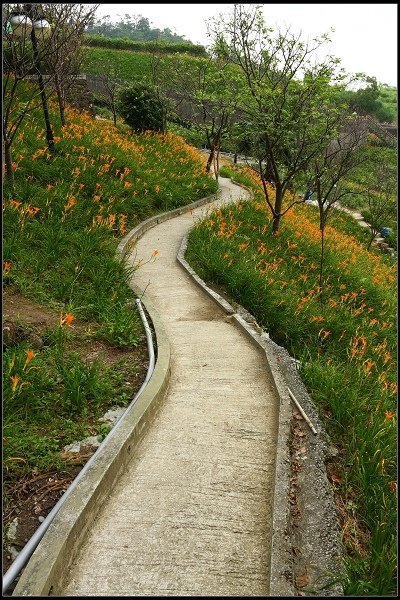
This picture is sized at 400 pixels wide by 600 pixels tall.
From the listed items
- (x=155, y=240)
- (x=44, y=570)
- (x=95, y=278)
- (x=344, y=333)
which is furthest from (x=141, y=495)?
(x=155, y=240)

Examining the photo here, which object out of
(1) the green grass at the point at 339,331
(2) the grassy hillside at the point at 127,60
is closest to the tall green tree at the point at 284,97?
(1) the green grass at the point at 339,331

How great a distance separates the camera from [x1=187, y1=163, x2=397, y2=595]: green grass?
3233 millimetres

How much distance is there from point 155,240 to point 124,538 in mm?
7364

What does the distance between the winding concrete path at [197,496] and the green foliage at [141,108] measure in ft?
45.1

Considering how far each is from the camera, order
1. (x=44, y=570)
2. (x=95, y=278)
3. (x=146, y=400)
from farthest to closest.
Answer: (x=95, y=278), (x=146, y=400), (x=44, y=570)

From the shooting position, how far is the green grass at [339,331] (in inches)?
127

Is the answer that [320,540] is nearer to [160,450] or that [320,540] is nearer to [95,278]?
[160,450]

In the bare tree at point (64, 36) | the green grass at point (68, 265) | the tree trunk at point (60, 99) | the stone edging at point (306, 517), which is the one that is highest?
the bare tree at point (64, 36)

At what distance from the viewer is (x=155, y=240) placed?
9.66m

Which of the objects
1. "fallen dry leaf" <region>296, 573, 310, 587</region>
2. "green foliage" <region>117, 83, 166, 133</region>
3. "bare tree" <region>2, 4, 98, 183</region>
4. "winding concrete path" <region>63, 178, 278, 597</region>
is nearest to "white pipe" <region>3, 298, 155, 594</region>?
"winding concrete path" <region>63, 178, 278, 597</region>

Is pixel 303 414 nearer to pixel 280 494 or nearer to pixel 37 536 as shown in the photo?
pixel 280 494

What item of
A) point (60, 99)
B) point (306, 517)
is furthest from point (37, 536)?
point (60, 99)

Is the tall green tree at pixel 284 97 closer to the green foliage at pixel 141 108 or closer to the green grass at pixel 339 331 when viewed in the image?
the green grass at pixel 339 331

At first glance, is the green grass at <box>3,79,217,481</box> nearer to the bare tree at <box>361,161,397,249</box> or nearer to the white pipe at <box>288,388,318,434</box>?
the white pipe at <box>288,388,318,434</box>
